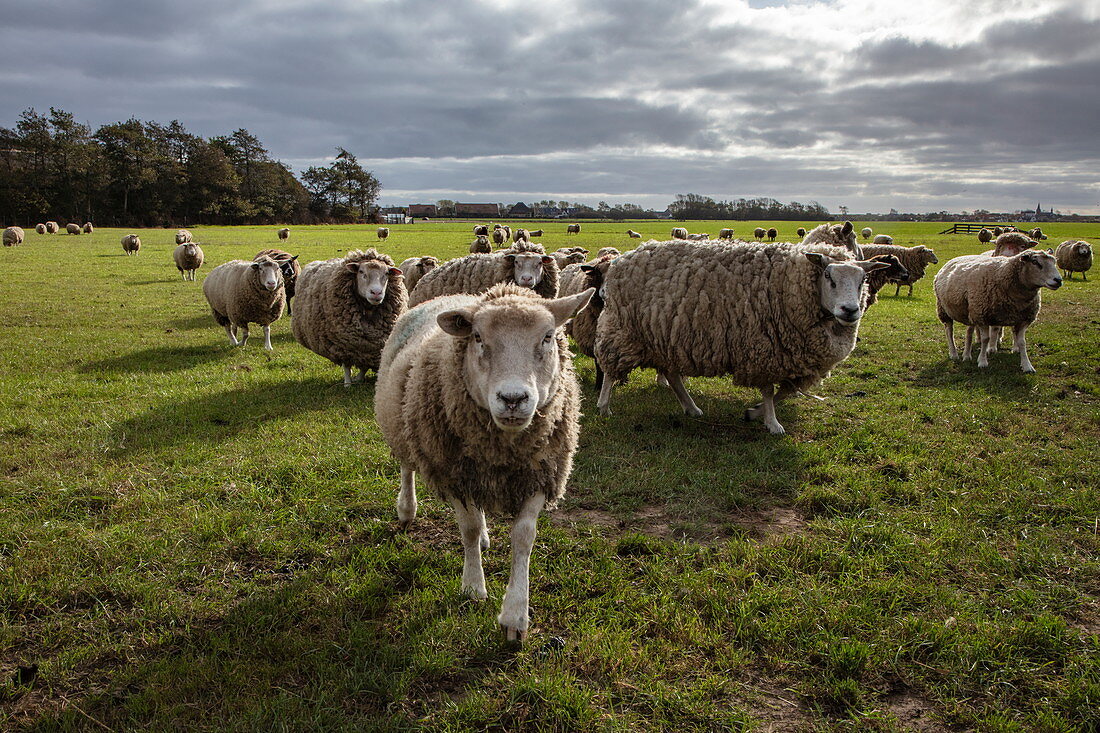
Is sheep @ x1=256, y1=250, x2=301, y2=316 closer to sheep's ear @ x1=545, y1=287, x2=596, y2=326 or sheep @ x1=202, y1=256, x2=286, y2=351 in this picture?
sheep @ x1=202, y1=256, x2=286, y2=351

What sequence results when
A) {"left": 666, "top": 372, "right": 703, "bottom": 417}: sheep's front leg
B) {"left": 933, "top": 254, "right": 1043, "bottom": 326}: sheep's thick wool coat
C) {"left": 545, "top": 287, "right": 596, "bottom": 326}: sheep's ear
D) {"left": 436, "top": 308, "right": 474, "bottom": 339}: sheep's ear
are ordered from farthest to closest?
1. {"left": 933, "top": 254, "right": 1043, "bottom": 326}: sheep's thick wool coat
2. {"left": 666, "top": 372, "right": 703, "bottom": 417}: sheep's front leg
3. {"left": 545, "top": 287, "right": 596, "bottom": 326}: sheep's ear
4. {"left": 436, "top": 308, "right": 474, "bottom": 339}: sheep's ear

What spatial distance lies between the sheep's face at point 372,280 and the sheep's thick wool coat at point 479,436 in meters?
5.15

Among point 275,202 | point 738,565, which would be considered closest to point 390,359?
point 738,565

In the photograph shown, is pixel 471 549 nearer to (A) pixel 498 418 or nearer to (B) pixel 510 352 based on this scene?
(A) pixel 498 418

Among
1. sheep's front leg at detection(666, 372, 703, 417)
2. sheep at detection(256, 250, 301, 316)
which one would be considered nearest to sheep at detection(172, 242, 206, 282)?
sheep at detection(256, 250, 301, 316)

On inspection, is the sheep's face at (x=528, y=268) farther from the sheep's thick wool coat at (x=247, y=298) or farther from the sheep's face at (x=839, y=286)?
the sheep's thick wool coat at (x=247, y=298)

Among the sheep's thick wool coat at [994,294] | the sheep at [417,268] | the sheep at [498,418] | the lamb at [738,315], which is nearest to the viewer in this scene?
the sheep at [498,418]

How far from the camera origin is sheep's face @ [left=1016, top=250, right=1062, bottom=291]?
9.11 m

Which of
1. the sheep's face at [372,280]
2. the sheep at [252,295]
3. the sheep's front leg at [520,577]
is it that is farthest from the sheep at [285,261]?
the sheep's front leg at [520,577]

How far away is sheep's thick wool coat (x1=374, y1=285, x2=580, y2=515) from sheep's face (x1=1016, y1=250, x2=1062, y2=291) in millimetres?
8975

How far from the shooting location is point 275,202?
88.1 m

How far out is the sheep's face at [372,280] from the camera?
883 cm

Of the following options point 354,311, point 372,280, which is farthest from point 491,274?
point 354,311

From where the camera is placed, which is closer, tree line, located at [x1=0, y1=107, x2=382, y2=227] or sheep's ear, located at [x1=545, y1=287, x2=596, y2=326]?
sheep's ear, located at [x1=545, y1=287, x2=596, y2=326]
